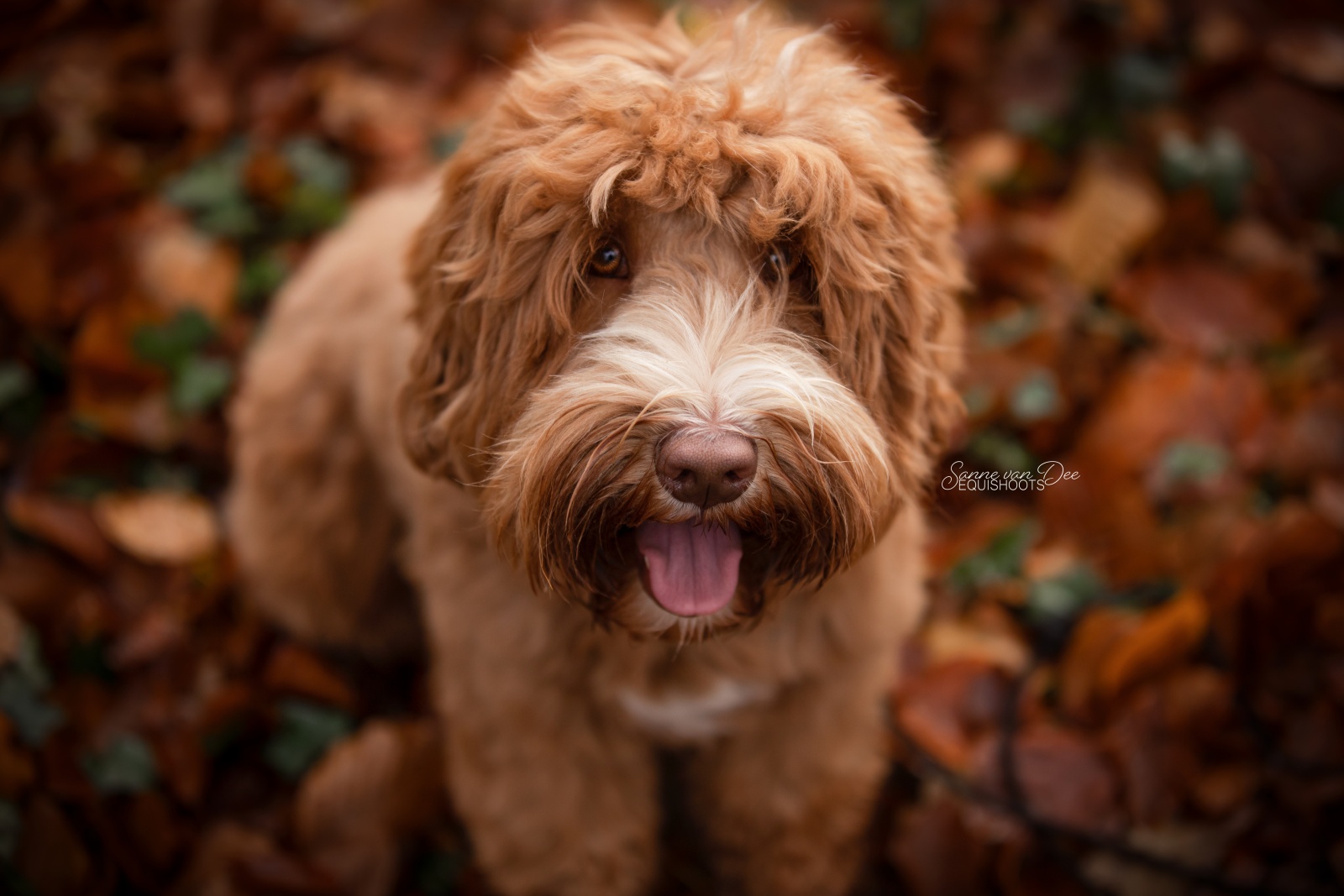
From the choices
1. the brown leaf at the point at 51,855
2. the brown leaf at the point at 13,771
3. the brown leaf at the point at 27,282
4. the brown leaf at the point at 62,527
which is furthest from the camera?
the brown leaf at the point at 27,282

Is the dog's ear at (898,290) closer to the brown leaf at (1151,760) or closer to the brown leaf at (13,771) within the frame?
the brown leaf at (1151,760)

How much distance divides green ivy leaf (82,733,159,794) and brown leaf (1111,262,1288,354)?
344cm

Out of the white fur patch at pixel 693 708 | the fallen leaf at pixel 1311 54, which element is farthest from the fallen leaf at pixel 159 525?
the fallen leaf at pixel 1311 54

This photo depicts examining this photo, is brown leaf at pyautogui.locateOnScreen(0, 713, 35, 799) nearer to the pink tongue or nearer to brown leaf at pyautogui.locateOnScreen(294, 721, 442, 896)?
brown leaf at pyautogui.locateOnScreen(294, 721, 442, 896)

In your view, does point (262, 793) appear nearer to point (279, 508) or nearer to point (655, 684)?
point (279, 508)

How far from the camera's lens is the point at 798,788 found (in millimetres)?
2592

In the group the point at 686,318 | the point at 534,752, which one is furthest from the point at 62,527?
the point at 686,318

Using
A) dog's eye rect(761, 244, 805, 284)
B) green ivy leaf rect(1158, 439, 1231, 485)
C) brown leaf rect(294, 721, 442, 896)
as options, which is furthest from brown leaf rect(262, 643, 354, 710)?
green ivy leaf rect(1158, 439, 1231, 485)

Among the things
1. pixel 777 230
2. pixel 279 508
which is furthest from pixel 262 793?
pixel 777 230

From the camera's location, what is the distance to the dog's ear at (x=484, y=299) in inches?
71.4

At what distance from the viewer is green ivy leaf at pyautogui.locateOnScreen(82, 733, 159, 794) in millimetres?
2840

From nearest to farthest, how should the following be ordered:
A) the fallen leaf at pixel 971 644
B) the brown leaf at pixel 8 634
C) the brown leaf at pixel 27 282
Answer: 1. the brown leaf at pixel 8 634
2. the fallen leaf at pixel 971 644
3. the brown leaf at pixel 27 282

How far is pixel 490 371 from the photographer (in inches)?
77.3

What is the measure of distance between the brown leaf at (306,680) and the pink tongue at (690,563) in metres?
1.65
